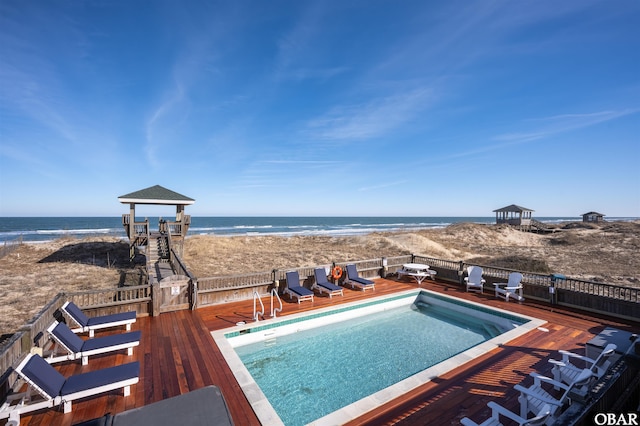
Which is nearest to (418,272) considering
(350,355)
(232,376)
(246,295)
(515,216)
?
(350,355)

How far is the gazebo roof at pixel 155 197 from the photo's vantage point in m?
15.1

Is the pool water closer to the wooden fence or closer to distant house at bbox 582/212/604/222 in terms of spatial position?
the wooden fence

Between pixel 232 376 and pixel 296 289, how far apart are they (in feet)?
15.5

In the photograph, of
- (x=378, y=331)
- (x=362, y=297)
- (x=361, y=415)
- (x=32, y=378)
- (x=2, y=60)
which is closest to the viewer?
(x=32, y=378)

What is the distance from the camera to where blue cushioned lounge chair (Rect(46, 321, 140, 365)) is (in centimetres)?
536

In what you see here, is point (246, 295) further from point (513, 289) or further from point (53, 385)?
point (513, 289)

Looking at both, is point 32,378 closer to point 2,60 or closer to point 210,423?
point 210,423

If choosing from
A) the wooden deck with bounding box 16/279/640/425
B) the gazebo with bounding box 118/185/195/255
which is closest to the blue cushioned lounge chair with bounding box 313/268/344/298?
the wooden deck with bounding box 16/279/640/425

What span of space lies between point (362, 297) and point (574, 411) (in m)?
7.75

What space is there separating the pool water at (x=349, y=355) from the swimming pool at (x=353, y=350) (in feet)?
0.06

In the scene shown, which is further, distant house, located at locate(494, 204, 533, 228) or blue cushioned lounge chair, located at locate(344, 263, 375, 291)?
distant house, located at locate(494, 204, 533, 228)

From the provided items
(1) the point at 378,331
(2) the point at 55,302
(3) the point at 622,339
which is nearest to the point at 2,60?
(2) the point at 55,302

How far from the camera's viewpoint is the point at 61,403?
420 centimetres

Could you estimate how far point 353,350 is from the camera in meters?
7.28
